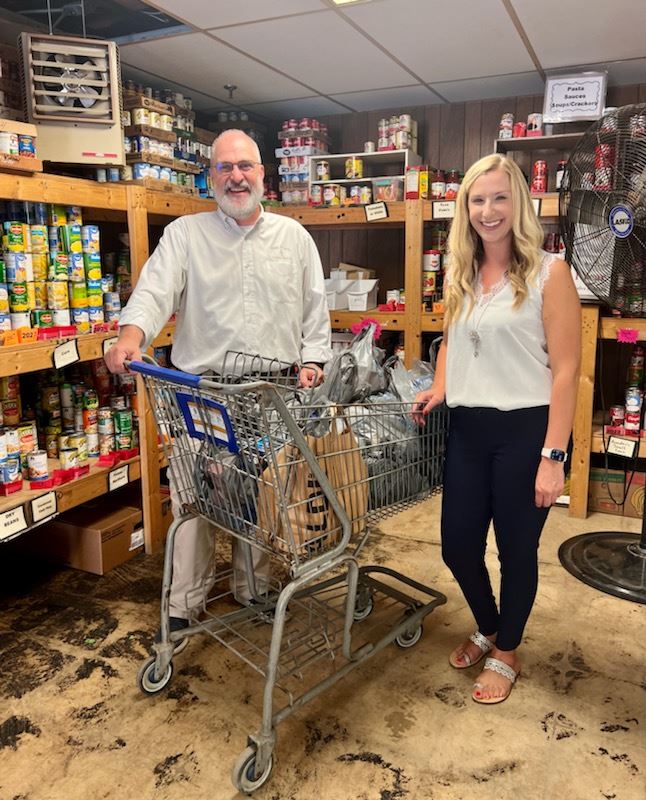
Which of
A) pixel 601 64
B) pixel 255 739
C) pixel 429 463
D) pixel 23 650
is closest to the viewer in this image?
pixel 255 739

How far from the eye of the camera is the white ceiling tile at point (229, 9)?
2717 mm

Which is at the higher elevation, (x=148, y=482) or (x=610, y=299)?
(x=610, y=299)

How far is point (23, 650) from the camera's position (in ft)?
8.02

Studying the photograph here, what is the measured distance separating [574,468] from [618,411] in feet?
1.27

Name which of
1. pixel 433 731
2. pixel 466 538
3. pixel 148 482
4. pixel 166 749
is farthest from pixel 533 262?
pixel 148 482

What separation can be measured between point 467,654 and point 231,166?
1.91 m

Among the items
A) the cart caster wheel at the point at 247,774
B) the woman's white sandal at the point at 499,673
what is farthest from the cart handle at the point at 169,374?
the woman's white sandal at the point at 499,673

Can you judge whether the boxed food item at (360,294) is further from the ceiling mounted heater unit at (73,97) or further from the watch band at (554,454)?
the watch band at (554,454)

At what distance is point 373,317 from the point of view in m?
4.18

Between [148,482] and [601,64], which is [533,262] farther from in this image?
[601,64]

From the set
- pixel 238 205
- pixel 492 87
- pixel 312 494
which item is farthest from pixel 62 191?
pixel 492 87

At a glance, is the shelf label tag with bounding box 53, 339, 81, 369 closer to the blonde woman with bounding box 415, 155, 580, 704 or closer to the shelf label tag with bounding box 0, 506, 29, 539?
the shelf label tag with bounding box 0, 506, 29, 539

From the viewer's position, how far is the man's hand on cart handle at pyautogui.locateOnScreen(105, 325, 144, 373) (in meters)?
1.96

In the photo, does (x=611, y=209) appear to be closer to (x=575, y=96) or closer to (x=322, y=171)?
(x=575, y=96)
